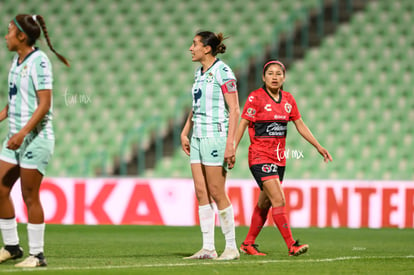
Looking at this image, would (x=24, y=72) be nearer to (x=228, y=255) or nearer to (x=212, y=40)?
(x=212, y=40)

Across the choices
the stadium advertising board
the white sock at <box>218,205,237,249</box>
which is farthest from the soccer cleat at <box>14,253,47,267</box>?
the stadium advertising board

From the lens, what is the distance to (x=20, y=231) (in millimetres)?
9672

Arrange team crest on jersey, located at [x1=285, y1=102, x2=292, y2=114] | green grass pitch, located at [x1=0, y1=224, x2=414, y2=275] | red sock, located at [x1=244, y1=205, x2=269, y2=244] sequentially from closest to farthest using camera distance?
green grass pitch, located at [x1=0, y1=224, x2=414, y2=275] → team crest on jersey, located at [x1=285, y1=102, x2=292, y2=114] → red sock, located at [x1=244, y1=205, x2=269, y2=244]

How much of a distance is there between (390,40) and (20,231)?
8.83 metres

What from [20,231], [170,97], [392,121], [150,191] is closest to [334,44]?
[392,121]

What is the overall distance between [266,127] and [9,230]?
2453 millimetres

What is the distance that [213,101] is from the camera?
6.11 metres

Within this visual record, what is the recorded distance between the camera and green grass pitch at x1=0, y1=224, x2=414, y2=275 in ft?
18.0

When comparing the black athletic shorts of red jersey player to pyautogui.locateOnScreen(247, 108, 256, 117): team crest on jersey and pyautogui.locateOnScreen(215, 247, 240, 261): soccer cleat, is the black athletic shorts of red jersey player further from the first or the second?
pyautogui.locateOnScreen(215, 247, 240, 261): soccer cleat

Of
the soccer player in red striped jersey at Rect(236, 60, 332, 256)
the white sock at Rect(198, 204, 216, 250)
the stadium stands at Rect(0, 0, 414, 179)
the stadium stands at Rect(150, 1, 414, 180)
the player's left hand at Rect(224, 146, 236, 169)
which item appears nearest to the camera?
the player's left hand at Rect(224, 146, 236, 169)

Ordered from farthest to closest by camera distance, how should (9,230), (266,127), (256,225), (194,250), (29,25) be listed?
(194,250) < (256,225) < (266,127) < (9,230) < (29,25)

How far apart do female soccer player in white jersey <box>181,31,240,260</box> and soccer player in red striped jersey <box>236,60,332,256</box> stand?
43 cm

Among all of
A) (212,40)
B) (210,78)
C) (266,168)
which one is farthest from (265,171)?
(212,40)

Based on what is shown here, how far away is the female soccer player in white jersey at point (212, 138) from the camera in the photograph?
19.9 ft
